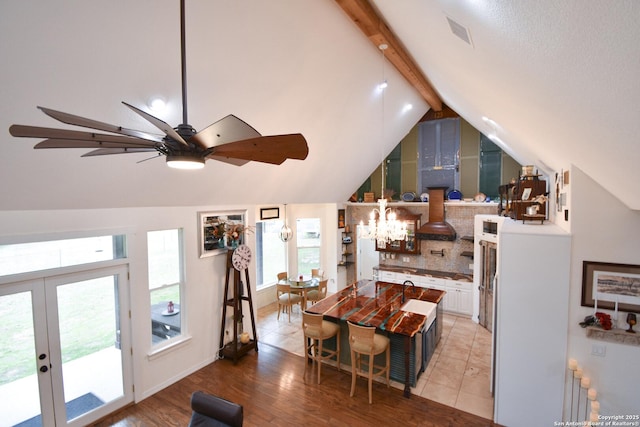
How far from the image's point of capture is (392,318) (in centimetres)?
454

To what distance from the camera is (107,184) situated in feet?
11.3

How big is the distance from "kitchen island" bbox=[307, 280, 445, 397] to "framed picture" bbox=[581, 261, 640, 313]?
76.3 inches

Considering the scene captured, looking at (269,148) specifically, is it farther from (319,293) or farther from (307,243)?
(307,243)

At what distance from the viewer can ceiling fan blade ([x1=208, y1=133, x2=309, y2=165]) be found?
54.8 inches

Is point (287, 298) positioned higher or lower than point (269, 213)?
lower

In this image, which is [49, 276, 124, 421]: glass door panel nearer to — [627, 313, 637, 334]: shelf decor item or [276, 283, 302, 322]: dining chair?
[276, 283, 302, 322]: dining chair

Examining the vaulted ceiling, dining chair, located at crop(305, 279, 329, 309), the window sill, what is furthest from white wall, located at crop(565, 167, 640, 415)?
the window sill

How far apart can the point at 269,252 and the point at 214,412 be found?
5.75m

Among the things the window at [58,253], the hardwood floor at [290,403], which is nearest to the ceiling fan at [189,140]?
the window at [58,253]

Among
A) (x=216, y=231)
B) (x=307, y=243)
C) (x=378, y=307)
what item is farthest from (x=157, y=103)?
(x=307, y=243)

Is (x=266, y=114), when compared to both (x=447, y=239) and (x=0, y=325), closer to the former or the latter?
(x=0, y=325)

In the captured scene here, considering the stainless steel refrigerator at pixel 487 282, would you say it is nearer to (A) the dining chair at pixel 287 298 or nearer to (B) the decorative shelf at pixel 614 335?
(B) the decorative shelf at pixel 614 335

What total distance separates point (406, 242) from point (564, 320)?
14.9 feet

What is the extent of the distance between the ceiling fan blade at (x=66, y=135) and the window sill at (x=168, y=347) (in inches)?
154
